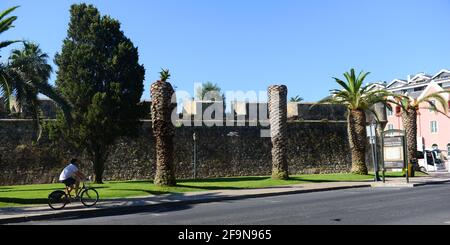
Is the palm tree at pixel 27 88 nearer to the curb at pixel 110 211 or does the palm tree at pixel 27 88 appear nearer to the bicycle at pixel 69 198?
the bicycle at pixel 69 198

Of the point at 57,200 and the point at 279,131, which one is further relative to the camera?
the point at 279,131

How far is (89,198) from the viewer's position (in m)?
15.4

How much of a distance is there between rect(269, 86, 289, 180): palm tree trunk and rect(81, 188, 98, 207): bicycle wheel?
12.3 meters

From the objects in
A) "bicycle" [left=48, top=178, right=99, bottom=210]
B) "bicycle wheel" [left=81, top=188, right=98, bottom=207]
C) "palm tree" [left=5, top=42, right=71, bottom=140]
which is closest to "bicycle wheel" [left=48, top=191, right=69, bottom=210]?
"bicycle" [left=48, top=178, right=99, bottom=210]

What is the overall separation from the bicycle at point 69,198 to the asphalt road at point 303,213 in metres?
2.03

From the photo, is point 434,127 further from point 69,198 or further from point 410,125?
point 69,198

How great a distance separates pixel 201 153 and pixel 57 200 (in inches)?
695

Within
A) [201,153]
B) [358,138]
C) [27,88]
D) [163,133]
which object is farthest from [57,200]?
[358,138]

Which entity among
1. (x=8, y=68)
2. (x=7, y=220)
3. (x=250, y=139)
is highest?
(x=8, y=68)

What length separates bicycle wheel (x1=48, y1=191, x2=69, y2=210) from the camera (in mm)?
14633
